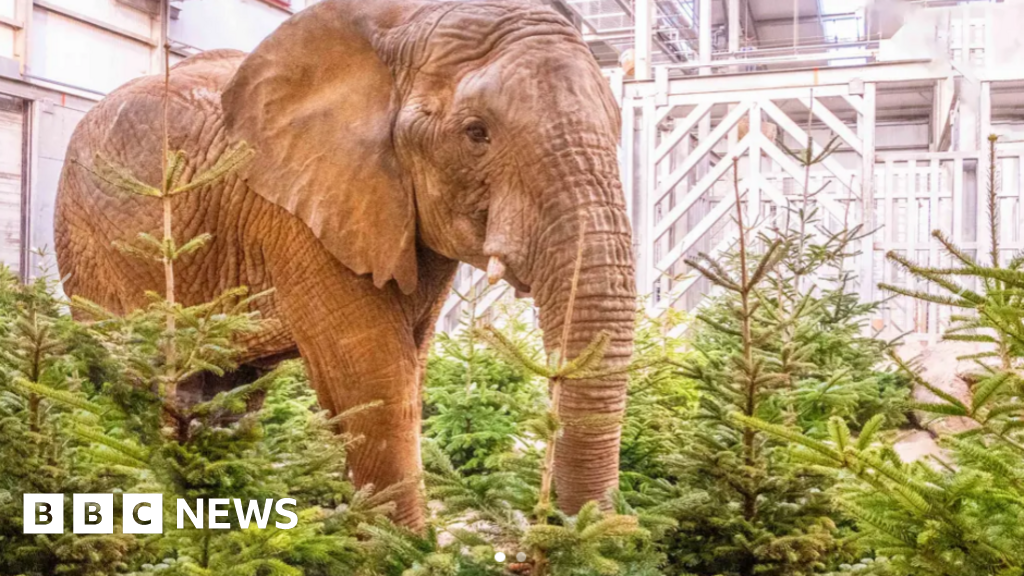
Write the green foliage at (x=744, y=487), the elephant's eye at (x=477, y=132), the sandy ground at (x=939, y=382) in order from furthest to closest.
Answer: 1. the sandy ground at (x=939, y=382)
2. the elephant's eye at (x=477, y=132)
3. the green foliage at (x=744, y=487)

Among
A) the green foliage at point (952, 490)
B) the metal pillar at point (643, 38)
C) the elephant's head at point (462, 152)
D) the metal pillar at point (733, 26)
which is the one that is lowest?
the green foliage at point (952, 490)

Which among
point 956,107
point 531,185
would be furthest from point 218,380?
point 956,107

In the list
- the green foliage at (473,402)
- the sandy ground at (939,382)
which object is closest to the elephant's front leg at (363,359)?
the green foliage at (473,402)

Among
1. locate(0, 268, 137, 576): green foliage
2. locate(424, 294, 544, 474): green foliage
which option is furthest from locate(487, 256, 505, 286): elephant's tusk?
locate(424, 294, 544, 474): green foliage

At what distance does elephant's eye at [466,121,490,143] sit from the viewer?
248 centimetres

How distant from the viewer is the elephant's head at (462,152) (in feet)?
7.53

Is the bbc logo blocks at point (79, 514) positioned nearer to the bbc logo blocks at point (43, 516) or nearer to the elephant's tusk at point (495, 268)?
the bbc logo blocks at point (43, 516)

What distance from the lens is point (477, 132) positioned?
8.18ft

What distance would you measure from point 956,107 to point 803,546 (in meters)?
5.46

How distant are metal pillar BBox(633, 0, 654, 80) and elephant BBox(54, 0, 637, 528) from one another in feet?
13.2

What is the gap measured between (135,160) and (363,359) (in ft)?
3.44

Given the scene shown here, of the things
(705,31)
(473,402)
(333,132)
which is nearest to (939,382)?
(473,402)

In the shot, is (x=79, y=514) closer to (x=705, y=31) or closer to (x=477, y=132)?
(x=477, y=132)

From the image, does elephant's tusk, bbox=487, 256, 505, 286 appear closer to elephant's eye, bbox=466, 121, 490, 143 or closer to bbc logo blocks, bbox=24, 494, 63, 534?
elephant's eye, bbox=466, 121, 490, 143
